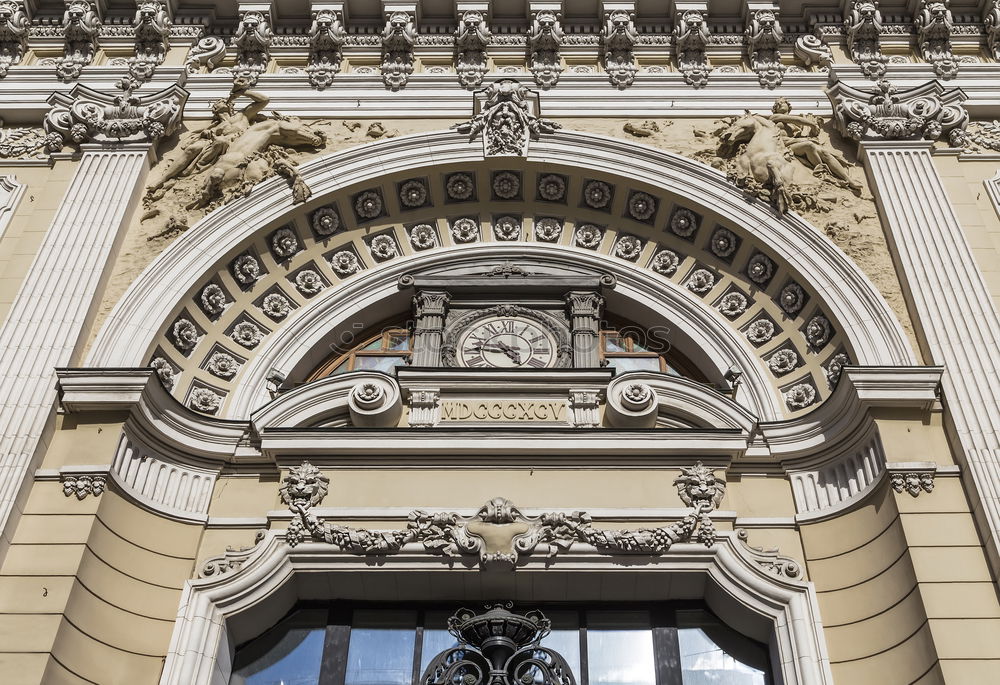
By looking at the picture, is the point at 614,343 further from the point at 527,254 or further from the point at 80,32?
the point at 80,32

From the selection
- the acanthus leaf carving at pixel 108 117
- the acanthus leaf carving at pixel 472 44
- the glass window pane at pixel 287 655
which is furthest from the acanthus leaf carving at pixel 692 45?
the glass window pane at pixel 287 655

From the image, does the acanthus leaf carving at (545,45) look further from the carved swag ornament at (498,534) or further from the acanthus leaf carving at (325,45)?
the carved swag ornament at (498,534)

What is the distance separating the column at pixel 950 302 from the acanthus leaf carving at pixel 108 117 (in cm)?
781

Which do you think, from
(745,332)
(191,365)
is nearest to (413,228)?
(191,365)

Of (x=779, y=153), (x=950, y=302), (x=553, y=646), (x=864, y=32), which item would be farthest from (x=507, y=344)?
(x=864, y=32)

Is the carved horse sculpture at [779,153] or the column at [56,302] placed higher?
the carved horse sculpture at [779,153]

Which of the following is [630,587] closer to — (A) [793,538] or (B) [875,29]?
(A) [793,538]

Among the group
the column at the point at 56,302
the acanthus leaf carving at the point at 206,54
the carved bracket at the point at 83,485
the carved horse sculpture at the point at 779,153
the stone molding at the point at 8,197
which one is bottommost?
the carved bracket at the point at 83,485

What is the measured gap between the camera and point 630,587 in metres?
9.05

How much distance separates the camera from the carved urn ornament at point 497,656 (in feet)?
28.4

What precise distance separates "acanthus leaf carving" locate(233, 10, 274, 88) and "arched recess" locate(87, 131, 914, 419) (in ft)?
6.30

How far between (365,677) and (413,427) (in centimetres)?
230

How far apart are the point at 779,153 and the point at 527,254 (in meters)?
3.02

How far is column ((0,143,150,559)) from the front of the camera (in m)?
8.86
